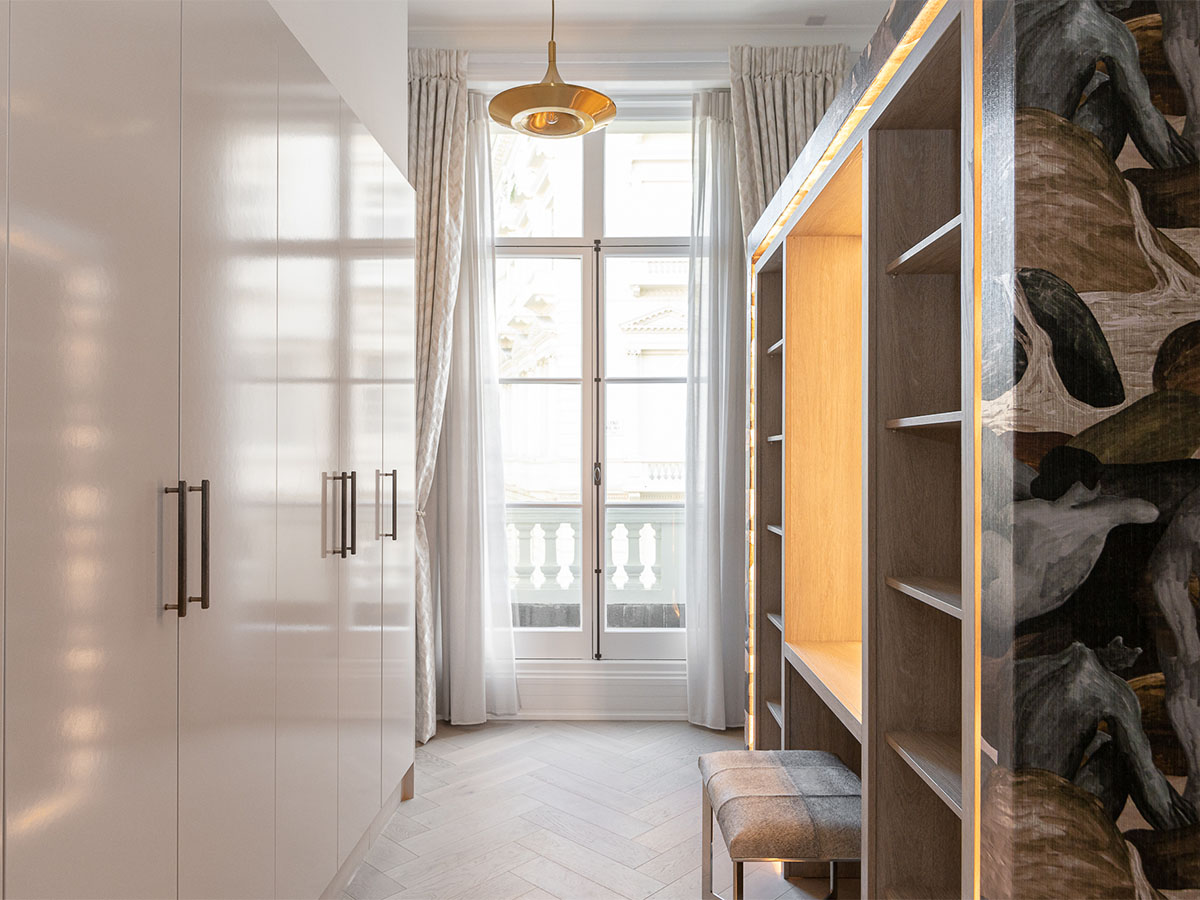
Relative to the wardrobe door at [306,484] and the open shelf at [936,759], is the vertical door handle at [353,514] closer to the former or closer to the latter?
the wardrobe door at [306,484]

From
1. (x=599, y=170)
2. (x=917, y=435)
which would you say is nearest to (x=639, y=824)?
(x=917, y=435)

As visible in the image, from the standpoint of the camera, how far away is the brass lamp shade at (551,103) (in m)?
2.47

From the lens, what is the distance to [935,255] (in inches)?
64.4

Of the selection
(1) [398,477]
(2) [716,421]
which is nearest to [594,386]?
(2) [716,421]

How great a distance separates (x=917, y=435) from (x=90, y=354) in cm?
159

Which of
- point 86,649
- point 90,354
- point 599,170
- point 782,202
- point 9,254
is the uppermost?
point 599,170

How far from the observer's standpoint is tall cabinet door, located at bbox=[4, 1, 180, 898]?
3.51ft

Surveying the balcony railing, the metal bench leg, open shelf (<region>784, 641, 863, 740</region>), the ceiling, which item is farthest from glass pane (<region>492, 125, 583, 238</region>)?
the metal bench leg

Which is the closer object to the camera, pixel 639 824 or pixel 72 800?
pixel 72 800

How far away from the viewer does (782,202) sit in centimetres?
270

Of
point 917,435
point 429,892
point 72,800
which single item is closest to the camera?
point 72,800

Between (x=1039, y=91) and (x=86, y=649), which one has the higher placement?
(x=1039, y=91)

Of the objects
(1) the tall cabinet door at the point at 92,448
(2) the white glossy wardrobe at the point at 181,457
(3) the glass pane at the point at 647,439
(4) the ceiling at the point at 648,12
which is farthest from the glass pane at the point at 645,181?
(1) the tall cabinet door at the point at 92,448

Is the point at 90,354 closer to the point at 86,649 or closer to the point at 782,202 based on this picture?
the point at 86,649
